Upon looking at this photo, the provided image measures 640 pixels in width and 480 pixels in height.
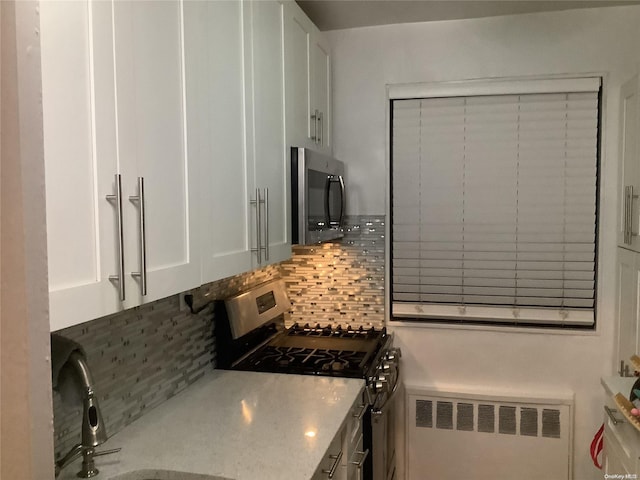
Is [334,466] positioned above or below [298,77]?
below

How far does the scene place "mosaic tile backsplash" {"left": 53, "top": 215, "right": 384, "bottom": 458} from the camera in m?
1.59

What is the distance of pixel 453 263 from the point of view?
9.33ft

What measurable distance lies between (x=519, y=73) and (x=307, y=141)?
1143 mm

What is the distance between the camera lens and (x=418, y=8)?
2607mm

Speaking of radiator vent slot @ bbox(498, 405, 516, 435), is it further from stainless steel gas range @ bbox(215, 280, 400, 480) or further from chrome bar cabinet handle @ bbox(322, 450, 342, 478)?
chrome bar cabinet handle @ bbox(322, 450, 342, 478)

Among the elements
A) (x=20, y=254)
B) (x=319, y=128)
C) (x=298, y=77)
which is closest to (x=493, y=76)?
(x=319, y=128)

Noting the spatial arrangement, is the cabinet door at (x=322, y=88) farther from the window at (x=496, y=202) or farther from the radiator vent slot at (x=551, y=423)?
the radiator vent slot at (x=551, y=423)

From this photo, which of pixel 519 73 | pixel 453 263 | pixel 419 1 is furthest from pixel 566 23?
pixel 453 263

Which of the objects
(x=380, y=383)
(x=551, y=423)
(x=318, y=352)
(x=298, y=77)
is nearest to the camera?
(x=380, y=383)

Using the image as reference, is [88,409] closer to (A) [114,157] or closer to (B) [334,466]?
(A) [114,157]

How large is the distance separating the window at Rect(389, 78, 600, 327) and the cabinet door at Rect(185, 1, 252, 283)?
1.30 m

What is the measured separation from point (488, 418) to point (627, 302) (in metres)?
0.88

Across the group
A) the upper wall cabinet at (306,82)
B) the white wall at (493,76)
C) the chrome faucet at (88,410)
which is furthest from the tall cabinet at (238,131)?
the white wall at (493,76)

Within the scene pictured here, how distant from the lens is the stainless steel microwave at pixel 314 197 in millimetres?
2215
